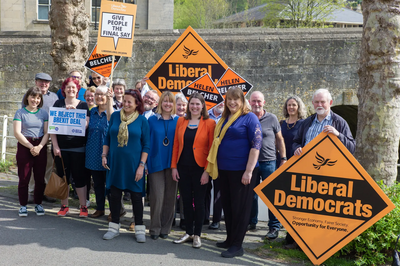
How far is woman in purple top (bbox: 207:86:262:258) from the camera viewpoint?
197 inches

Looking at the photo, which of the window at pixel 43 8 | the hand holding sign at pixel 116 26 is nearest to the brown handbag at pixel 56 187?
the hand holding sign at pixel 116 26

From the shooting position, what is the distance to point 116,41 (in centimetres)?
702

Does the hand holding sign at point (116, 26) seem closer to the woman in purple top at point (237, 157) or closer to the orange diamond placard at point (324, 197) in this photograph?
the woman in purple top at point (237, 157)

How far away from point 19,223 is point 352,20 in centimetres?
4428

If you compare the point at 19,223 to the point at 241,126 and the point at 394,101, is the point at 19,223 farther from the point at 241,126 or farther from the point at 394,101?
the point at 394,101

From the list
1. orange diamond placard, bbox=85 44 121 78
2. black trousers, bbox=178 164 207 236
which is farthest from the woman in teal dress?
orange diamond placard, bbox=85 44 121 78

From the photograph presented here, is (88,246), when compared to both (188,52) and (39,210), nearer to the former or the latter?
(39,210)

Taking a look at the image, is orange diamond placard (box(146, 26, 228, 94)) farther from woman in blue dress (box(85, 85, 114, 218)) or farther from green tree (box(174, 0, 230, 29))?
green tree (box(174, 0, 230, 29))

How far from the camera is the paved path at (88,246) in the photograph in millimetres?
4746

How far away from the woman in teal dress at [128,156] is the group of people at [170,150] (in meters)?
0.01

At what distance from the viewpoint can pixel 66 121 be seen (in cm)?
621

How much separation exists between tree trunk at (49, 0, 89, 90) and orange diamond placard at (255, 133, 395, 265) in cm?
498

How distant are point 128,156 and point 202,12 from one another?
93.1 feet

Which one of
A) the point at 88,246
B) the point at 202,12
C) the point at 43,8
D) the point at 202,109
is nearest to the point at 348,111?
the point at 202,109
